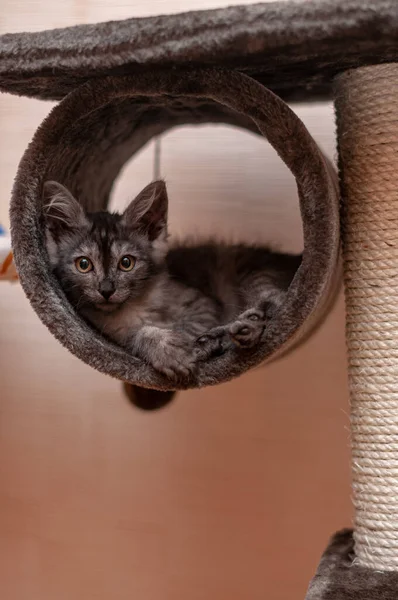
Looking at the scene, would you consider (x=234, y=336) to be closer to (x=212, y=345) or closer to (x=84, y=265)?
(x=212, y=345)

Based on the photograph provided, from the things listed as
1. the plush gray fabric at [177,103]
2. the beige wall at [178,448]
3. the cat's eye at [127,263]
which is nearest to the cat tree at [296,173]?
the plush gray fabric at [177,103]

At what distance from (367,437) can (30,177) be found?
28.8 inches

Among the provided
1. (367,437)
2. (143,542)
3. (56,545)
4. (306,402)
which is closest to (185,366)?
(367,437)

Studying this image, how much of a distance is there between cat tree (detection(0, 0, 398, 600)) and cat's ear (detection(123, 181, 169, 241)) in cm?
16

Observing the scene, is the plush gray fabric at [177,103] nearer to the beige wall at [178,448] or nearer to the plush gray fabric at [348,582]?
the plush gray fabric at [348,582]

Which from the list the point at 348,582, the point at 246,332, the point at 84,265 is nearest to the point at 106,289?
the point at 84,265

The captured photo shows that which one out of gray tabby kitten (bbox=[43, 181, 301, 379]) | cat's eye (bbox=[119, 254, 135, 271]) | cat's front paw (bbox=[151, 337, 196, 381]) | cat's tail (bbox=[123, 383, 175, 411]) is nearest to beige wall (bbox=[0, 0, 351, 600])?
cat's tail (bbox=[123, 383, 175, 411])

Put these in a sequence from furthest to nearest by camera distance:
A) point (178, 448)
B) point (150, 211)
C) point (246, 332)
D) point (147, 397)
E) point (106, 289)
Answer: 1. point (178, 448)
2. point (147, 397)
3. point (150, 211)
4. point (106, 289)
5. point (246, 332)

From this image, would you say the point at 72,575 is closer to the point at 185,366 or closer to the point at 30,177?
the point at 185,366

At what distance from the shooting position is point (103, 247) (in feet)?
4.24

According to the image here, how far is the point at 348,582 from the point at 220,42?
86 centimetres

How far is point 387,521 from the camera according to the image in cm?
116

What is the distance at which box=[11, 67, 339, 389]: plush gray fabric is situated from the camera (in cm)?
108

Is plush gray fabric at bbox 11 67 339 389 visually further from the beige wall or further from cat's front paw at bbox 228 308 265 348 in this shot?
the beige wall
